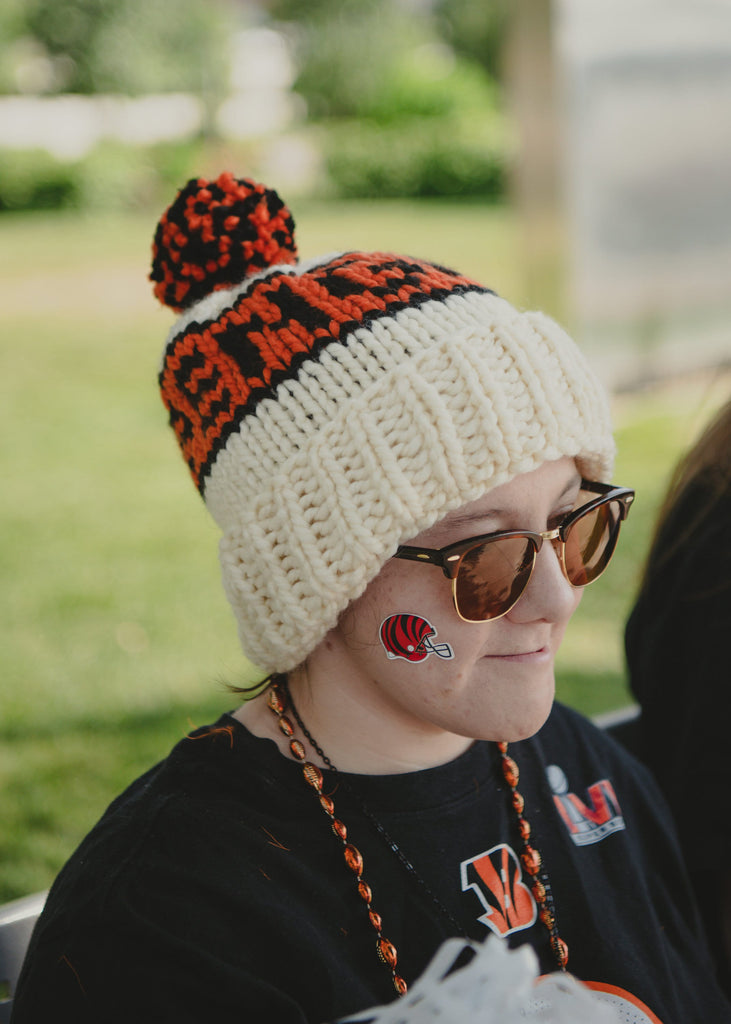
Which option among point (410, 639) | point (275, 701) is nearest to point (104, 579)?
point (275, 701)

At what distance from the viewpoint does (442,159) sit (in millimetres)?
27359

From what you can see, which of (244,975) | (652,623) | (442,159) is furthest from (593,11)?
(442,159)

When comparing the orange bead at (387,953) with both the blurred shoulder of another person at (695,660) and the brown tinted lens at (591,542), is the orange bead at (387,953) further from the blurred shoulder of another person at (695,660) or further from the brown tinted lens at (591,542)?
the blurred shoulder of another person at (695,660)

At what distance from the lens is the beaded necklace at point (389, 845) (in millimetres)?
1579

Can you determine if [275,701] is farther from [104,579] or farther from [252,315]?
[104,579]

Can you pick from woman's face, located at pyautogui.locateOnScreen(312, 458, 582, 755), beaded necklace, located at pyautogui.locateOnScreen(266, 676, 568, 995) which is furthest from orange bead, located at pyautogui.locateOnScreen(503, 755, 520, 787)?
woman's face, located at pyautogui.locateOnScreen(312, 458, 582, 755)

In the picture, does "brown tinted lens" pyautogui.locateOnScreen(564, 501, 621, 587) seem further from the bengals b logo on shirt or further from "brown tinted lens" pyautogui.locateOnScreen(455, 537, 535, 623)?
the bengals b logo on shirt

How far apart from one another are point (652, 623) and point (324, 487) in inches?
49.7

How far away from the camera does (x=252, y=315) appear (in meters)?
1.66

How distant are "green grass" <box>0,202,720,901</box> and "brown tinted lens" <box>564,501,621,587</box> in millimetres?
762

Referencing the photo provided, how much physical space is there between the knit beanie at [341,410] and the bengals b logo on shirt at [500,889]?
0.47 meters

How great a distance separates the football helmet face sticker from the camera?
1592mm

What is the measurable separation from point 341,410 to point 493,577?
1.17 ft

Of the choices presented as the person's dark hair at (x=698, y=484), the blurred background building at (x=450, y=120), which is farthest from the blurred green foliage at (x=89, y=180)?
the person's dark hair at (x=698, y=484)
